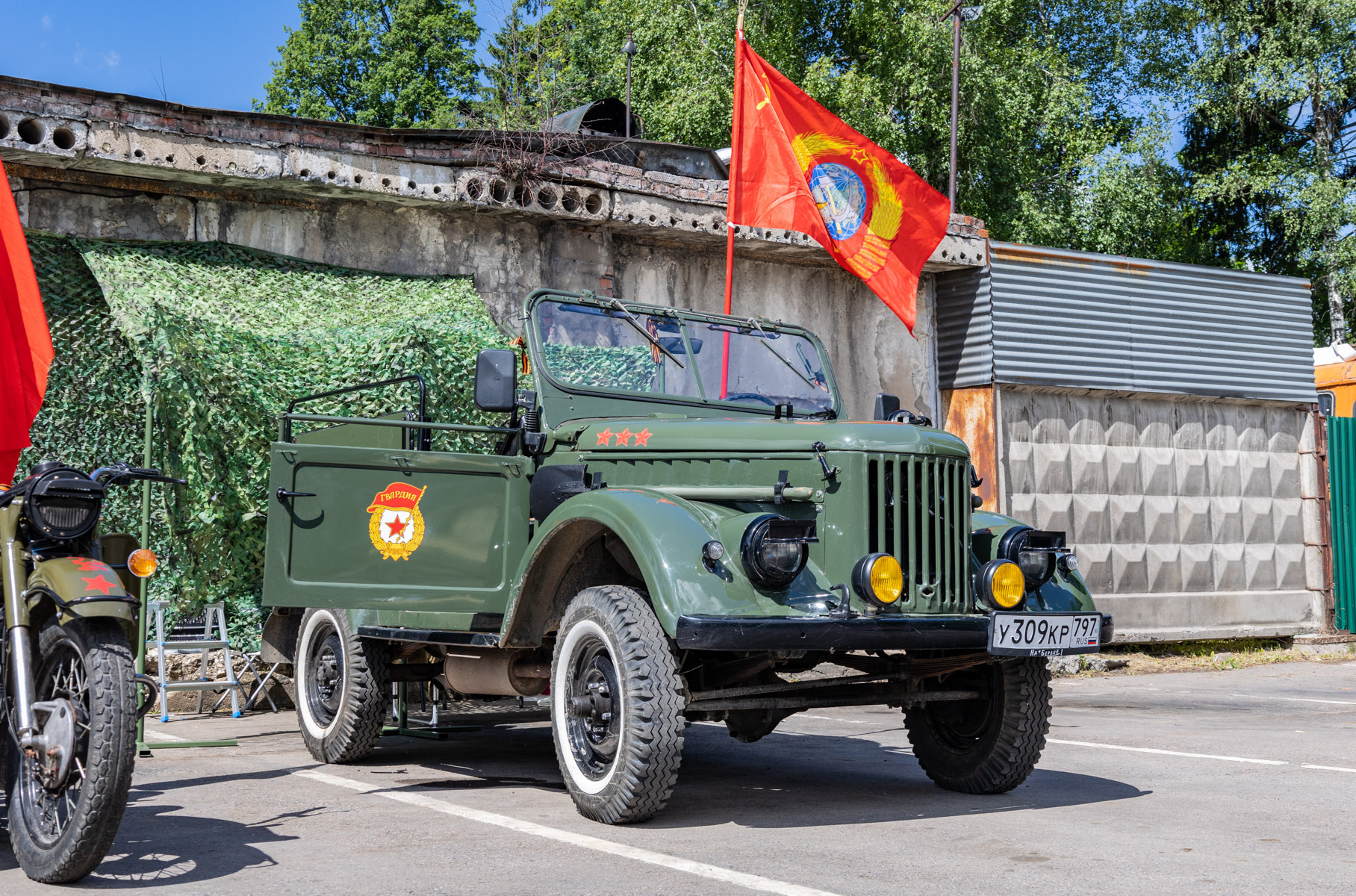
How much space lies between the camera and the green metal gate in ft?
47.3

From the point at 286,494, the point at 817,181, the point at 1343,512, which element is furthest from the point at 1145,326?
the point at 286,494

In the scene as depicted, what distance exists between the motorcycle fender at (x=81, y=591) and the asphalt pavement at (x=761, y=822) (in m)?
0.84

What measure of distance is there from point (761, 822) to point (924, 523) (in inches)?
53.0

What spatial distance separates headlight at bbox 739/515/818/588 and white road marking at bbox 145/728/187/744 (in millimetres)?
4129

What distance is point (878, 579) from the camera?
4938 millimetres

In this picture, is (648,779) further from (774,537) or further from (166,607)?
(166,607)

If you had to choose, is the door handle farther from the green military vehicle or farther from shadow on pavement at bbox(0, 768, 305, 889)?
shadow on pavement at bbox(0, 768, 305, 889)

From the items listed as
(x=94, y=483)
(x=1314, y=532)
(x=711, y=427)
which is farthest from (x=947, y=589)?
(x=1314, y=532)

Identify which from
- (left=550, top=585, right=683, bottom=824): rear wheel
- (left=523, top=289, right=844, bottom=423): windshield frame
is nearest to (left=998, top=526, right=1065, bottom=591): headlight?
(left=523, top=289, right=844, bottom=423): windshield frame

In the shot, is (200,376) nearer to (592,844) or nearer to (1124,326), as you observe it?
(592,844)

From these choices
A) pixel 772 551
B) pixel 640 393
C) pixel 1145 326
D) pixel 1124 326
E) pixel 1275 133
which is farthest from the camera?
pixel 1275 133

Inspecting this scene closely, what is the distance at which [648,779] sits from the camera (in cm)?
474

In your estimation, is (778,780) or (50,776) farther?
(778,780)

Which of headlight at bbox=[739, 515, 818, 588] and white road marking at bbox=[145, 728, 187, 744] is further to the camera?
white road marking at bbox=[145, 728, 187, 744]
